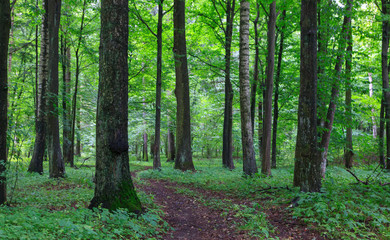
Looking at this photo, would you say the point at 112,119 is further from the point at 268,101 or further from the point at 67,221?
the point at 268,101

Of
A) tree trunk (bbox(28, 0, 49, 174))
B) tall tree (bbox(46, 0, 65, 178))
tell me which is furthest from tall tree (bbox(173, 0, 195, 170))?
tree trunk (bbox(28, 0, 49, 174))

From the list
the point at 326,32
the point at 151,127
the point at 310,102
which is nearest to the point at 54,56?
the point at 310,102

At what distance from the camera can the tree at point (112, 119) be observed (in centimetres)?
484

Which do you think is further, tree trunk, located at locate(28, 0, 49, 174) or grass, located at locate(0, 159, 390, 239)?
tree trunk, located at locate(28, 0, 49, 174)

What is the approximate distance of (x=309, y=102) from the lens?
225 inches

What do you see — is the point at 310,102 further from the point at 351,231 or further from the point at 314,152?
the point at 351,231

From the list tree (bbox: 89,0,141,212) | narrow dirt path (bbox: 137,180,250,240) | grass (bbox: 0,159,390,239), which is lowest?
narrow dirt path (bbox: 137,180,250,240)

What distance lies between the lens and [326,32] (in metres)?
9.01

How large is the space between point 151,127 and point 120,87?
661 inches

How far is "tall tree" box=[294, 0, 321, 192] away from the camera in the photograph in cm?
570

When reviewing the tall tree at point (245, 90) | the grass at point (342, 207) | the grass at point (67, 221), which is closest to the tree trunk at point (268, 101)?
the tall tree at point (245, 90)

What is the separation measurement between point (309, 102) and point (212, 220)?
348 cm

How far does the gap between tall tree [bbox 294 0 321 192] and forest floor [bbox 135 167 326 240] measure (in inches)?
39.2

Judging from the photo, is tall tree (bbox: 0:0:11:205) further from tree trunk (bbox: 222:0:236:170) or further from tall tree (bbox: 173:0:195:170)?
tree trunk (bbox: 222:0:236:170)
